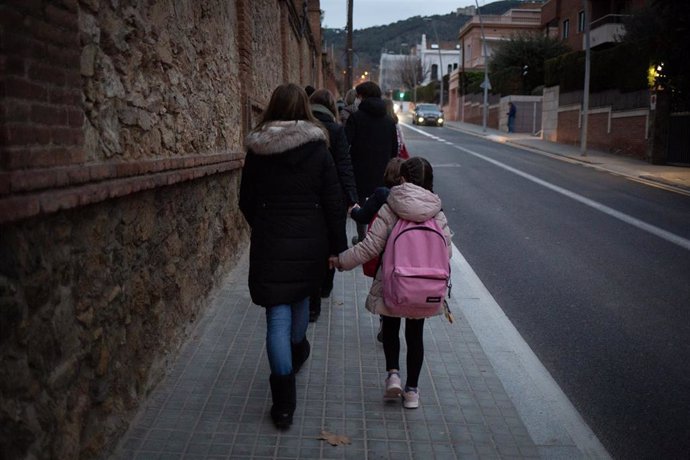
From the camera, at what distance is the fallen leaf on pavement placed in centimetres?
365

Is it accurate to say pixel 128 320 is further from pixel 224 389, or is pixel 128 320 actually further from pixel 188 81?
pixel 188 81

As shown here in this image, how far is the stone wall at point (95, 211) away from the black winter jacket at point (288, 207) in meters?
0.70

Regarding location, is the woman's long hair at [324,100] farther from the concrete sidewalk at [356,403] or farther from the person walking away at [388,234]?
the person walking away at [388,234]

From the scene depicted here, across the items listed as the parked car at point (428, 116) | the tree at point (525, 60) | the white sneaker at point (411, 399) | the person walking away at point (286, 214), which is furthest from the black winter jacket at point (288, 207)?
the parked car at point (428, 116)

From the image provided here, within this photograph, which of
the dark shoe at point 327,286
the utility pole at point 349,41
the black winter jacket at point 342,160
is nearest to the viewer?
the black winter jacket at point 342,160

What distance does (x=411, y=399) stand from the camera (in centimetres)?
411

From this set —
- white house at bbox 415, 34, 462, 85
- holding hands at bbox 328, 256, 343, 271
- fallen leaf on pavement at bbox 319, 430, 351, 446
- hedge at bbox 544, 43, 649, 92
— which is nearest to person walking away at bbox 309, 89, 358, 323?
holding hands at bbox 328, 256, 343, 271

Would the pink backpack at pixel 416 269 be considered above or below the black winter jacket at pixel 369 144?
below

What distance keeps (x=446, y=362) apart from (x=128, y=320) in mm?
2292

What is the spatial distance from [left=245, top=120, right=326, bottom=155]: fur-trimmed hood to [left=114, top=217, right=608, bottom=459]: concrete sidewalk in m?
1.55

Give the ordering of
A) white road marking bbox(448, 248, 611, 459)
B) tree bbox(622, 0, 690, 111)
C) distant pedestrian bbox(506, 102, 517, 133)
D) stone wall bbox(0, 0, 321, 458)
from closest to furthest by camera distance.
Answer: stone wall bbox(0, 0, 321, 458) < white road marking bbox(448, 248, 611, 459) < tree bbox(622, 0, 690, 111) < distant pedestrian bbox(506, 102, 517, 133)

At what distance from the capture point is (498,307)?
6.44 m

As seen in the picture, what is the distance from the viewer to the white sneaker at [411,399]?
162 inches

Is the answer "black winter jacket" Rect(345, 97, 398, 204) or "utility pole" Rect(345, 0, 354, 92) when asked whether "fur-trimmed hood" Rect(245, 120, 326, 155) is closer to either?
"black winter jacket" Rect(345, 97, 398, 204)
